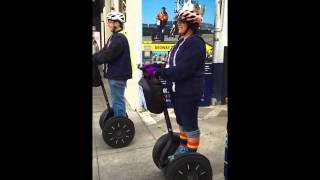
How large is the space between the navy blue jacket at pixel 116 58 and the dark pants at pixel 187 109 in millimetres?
1152

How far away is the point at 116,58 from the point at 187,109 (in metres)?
1.34

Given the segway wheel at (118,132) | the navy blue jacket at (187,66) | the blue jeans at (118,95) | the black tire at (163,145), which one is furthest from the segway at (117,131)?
the navy blue jacket at (187,66)

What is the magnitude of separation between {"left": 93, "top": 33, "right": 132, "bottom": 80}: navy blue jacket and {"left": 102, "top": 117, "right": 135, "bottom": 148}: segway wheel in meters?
0.53

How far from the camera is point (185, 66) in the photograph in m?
2.65

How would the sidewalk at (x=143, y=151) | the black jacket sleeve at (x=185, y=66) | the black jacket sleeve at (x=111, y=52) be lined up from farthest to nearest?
the black jacket sleeve at (x=111, y=52), the sidewalk at (x=143, y=151), the black jacket sleeve at (x=185, y=66)

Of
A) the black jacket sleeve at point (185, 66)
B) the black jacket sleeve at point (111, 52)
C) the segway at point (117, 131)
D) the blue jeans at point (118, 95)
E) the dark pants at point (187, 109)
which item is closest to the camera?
the black jacket sleeve at point (185, 66)

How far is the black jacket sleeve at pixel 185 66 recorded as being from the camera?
A: 2.64 m

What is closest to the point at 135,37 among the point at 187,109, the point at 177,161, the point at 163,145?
the point at 163,145

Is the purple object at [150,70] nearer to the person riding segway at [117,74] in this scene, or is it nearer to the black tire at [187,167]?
the black tire at [187,167]

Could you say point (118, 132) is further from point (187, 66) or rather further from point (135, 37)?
point (135, 37)

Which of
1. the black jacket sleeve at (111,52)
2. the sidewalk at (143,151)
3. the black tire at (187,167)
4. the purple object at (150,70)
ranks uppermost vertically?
the black jacket sleeve at (111,52)
